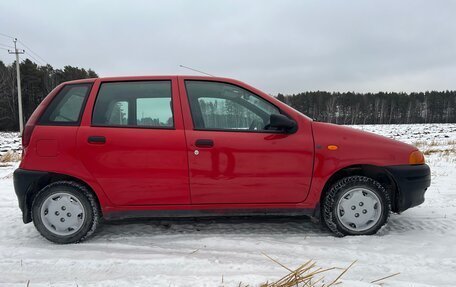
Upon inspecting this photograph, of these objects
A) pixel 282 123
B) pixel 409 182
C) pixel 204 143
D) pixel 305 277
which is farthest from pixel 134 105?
pixel 409 182

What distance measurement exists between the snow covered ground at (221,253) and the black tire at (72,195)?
0.11 metres

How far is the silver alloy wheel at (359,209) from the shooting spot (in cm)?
315

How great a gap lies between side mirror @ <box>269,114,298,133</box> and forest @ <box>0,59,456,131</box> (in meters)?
27.5

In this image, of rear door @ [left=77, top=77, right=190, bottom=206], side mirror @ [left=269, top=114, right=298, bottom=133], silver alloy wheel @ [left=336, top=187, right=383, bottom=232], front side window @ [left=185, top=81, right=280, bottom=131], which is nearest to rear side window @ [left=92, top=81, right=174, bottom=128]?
rear door @ [left=77, top=77, right=190, bottom=206]

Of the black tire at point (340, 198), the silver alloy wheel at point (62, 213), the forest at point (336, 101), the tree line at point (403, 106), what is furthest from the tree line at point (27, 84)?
the black tire at point (340, 198)

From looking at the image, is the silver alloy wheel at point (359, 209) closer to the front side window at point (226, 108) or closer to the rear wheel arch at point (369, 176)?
the rear wheel arch at point (369, 176)

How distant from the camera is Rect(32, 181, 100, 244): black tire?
10.1ft

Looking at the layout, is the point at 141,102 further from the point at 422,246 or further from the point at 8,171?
the point at 8,171

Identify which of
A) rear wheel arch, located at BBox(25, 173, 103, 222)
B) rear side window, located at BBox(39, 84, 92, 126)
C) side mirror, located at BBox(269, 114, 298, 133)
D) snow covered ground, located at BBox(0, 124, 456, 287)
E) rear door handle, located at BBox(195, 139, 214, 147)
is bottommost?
snow covered ground, located at BBox(0, 124, 456, 287)

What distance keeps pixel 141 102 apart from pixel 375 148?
2.45 metres

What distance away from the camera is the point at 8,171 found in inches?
303

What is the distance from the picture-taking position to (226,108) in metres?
3.22

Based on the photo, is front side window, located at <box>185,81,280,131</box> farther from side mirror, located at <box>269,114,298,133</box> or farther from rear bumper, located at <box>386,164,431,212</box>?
rear bumper, located at <box>386,164,431,212</box>

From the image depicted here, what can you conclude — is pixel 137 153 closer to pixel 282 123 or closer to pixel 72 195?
pixel 72 195
